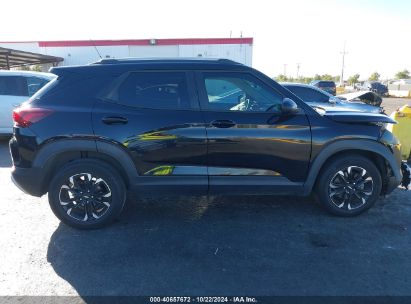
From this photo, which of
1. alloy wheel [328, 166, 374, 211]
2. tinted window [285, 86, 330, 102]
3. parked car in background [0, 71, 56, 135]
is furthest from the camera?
tinted window [285, 86, 330, 102]

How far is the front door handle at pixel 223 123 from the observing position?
3756 millimetres

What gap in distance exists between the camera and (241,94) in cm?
392

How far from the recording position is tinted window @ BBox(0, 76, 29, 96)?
8.23m

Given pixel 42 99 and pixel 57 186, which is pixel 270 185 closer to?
pixel 57 186

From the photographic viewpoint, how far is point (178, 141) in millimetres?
3736

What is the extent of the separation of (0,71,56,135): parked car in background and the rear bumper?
5.10 m

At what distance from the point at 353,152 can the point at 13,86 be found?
7.68m

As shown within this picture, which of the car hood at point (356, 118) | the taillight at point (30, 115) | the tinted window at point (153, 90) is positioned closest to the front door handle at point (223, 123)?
the tinted window at point (153, 90)

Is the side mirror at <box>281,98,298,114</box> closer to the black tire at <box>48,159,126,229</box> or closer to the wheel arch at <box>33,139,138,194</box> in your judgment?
the wheel arch at <box>33,139,138,194</box>

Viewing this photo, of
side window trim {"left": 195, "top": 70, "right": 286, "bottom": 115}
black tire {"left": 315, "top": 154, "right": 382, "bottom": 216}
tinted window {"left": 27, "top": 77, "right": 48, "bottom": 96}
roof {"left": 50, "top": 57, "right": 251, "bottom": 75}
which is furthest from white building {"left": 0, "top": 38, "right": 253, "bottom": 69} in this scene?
black tire {"left": 315, "top": 154, "right": 382, "bottom": 216}

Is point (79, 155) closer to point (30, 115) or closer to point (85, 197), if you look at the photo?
point (85, 197)

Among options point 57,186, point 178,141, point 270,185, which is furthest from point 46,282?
point 270,185

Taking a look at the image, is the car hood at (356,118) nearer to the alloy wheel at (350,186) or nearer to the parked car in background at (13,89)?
the alloy wheel at (350,186)

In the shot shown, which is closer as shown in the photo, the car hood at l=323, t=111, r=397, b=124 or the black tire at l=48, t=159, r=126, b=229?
the black tire at l=48, t=159, r=126, b=229
